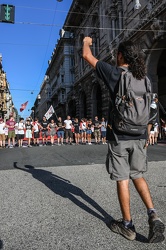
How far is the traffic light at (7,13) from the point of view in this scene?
35.1 feet

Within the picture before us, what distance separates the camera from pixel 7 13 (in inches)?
424

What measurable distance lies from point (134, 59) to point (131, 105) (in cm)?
50

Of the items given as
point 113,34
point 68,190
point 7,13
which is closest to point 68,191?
point 68,190

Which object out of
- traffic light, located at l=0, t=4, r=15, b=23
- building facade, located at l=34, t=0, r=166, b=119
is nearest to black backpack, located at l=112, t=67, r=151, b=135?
traffic light, located at l=0, t=4, r=15, b=23

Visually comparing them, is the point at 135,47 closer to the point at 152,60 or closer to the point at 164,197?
the point at 164,197

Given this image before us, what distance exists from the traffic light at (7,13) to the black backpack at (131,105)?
1017 centimetres

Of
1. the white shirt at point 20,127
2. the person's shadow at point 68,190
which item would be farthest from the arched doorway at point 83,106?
the person's shadow at point 68,190

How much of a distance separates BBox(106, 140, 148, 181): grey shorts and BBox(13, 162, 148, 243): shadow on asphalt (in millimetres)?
579

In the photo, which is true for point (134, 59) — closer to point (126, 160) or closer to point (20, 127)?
point (126, 160)

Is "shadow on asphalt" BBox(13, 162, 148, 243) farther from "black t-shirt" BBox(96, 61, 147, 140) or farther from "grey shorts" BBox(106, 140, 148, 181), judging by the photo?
"black t-shirt" BBox(96, 61, 147, 140)

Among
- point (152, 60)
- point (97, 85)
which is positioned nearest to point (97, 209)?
point (152, 60)

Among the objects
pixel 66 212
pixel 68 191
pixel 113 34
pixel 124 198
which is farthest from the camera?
pixel 113 34

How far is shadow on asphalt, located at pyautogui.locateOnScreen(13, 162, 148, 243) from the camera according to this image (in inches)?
107

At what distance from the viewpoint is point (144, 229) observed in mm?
2371
